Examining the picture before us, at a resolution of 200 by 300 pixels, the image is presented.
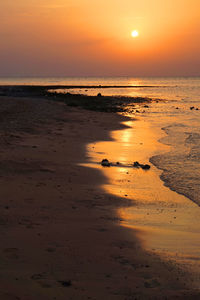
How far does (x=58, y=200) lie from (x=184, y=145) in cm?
1127

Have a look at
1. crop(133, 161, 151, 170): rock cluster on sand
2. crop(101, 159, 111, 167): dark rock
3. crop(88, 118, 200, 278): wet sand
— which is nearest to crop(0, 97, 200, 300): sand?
crop(88, 118, 200, 278): wet sand

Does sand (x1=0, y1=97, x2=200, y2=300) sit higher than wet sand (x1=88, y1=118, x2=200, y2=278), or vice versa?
sand (x1=0, y1=97, x2=200, y2=300)

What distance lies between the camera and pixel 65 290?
15.6ft

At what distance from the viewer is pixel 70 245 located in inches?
241

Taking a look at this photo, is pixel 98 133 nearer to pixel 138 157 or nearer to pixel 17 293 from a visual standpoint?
pixel 138 157

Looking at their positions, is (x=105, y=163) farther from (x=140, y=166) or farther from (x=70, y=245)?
(x=70, y=245)

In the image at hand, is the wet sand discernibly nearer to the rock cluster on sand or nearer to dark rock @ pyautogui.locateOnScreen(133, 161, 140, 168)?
the rock cluster on sand

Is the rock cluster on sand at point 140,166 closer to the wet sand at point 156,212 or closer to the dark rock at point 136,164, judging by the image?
the dark rock at point 136,164

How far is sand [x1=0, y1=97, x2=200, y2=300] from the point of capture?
4.84 meters

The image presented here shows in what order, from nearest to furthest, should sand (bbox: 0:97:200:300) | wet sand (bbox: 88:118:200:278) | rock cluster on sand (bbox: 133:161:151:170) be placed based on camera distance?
sand (bbox: 0:97:200:300) → wet sand (bbox: 88:118:200:278) → rock cluster on sand (bbox: 133:161:151:170)

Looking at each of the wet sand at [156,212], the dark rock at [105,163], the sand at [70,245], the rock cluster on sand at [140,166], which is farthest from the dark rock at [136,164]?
the sand at [70,245]

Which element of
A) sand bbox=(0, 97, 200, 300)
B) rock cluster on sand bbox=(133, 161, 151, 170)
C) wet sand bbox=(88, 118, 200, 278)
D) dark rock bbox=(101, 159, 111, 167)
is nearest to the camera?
sand bbox=(0, 97, 200, 300)

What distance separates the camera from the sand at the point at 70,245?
191 inches

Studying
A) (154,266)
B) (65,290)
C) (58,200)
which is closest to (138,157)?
(58,200)
